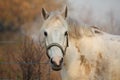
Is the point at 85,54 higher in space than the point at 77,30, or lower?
lower

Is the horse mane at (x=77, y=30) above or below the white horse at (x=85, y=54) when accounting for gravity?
above

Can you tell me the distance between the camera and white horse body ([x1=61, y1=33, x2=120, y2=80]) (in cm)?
460

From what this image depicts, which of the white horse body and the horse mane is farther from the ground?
the horse mane

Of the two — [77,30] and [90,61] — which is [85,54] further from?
[77,30]

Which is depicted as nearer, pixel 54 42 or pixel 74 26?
pixel 54 42

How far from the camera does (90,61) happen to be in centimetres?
462

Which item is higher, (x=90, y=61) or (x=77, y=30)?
(x=77, y=30)

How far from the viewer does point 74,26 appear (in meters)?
4.68

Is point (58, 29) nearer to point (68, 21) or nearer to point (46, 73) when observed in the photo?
point (68, 21)

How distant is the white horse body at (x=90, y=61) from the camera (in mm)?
4602

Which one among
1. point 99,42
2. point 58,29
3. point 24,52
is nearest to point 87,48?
point 99,42

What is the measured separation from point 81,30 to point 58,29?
0.47 meters

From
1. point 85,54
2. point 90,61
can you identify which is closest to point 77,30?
point 85,54

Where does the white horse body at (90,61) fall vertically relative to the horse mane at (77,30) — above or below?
below
